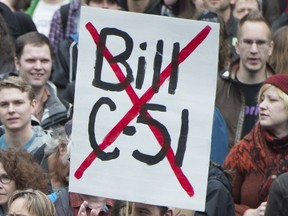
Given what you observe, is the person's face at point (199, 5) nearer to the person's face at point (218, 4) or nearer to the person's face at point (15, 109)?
the person's face at point (218, 4)

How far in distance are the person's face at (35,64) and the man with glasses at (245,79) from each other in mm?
1465

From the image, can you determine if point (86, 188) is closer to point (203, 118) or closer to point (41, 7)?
point (203, 118)

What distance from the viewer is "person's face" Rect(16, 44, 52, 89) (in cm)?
1098

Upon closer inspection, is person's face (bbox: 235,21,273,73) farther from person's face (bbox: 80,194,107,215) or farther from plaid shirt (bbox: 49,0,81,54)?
person's face (bbox: 80,194,107,215)

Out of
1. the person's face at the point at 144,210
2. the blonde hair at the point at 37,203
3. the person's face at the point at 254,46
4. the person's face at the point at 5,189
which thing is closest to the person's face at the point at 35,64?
the person's face at the point at 254,46

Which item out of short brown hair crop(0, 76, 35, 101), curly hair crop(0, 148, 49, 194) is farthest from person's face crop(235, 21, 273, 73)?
curly hair crop(0, 148, 49, 194)

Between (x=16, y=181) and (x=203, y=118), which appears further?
(x=16, y=181)

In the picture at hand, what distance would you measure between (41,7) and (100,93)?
23.1ft

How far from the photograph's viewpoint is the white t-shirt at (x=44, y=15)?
13633 millimetres

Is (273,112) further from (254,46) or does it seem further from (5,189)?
(5,189)

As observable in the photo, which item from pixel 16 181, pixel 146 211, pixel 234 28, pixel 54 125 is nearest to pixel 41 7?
pixel 234 28

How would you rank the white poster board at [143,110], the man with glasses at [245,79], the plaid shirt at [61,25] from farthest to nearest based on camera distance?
the plaid shirt at [61,25] < the man with glasses at [245,79] < the white poster board at [143,110]

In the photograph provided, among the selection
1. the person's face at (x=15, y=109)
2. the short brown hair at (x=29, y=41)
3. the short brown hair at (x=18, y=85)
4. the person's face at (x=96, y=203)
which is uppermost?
the short brown hair at (x=29, y=41)

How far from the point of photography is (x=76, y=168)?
276 inches
